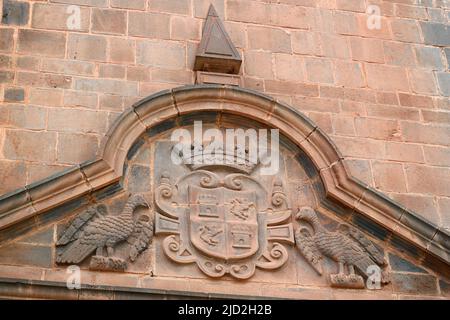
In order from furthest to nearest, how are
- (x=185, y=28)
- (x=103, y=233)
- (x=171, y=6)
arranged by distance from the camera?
(x=171, y=6) → (x=185, y=28) → (x=103, y=233)

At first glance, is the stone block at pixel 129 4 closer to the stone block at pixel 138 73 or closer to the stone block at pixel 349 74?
the stone block at pixel 138 73

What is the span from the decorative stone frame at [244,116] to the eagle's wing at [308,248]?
486mm

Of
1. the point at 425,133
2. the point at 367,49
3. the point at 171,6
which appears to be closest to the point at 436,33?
the point at 367,49

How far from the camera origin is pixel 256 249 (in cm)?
891

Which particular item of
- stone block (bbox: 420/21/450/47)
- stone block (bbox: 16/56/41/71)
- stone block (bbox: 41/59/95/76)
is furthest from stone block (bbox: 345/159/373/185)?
stone block (bbox: 16/56/41/71)

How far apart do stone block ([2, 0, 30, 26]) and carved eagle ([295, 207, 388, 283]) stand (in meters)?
3.47

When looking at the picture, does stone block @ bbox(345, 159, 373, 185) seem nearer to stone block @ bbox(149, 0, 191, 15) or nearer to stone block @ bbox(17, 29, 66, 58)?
stone block @ bbox(149, 0, 191, 15)

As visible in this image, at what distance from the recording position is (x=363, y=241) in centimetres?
923

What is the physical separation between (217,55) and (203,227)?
2019 millimetres

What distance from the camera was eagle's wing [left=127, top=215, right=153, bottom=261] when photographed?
8.67 meters

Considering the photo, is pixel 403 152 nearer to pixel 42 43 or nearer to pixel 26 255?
pixel 42 43

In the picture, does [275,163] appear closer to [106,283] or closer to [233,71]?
[233,71]

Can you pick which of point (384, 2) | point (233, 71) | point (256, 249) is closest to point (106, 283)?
point (256, 249)

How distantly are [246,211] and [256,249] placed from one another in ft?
1.35
